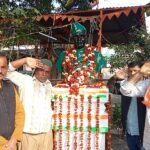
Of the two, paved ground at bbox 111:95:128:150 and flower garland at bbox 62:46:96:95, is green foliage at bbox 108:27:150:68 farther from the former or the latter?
flower garland at bbox 62:46:96:95

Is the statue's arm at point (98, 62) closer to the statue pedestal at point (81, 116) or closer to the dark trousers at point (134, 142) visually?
the statue pedestal at point (81, 116)

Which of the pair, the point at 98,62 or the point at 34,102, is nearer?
the point at 34,102

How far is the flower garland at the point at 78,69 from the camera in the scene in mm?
3796

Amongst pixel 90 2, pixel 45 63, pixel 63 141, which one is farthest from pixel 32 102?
pixel 90 2

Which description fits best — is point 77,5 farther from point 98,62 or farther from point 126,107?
point 126,107

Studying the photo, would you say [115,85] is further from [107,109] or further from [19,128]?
[19,128]

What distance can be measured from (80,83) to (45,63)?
0.64 meters

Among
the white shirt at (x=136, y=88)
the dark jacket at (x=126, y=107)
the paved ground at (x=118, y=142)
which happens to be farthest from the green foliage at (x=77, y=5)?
the white shirt at (x=136, y=88)

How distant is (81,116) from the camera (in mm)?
3646

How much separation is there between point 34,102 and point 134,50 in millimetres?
3638

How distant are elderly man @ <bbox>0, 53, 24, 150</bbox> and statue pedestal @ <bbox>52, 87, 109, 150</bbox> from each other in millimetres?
838

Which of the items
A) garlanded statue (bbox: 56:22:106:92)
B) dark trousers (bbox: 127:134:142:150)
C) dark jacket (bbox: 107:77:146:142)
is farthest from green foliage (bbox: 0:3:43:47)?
dark trousers (bbox: 127:134:142:150)

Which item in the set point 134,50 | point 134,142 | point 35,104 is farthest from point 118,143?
point 35,104

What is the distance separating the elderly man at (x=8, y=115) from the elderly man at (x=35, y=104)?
0.45 m
